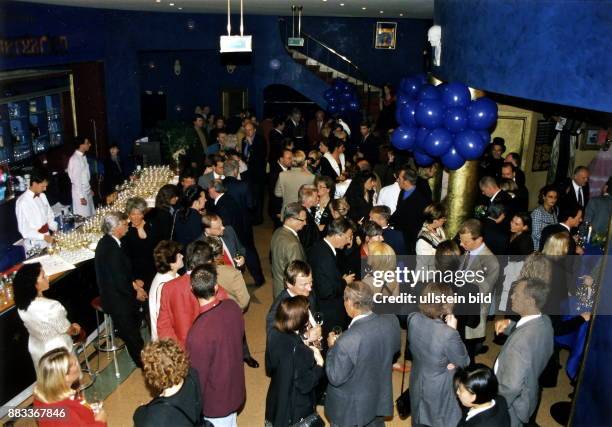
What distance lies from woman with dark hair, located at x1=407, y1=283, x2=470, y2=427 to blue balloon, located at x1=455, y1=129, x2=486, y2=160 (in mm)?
2743

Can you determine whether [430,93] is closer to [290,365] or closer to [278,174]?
[278,174]

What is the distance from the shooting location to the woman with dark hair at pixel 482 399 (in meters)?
2.96

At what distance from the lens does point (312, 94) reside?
15.3 m

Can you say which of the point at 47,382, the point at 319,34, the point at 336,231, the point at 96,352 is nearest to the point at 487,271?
the point at 336,231

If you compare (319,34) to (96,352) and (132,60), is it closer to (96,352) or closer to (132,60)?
(132,60)

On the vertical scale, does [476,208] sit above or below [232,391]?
above

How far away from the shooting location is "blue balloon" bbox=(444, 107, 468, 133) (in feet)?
19.7

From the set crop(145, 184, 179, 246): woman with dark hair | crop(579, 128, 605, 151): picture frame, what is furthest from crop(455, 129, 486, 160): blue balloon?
crop(579, 128, 605, 151): picture frame

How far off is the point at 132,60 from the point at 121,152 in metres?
1.85

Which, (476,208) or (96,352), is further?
(476,208)

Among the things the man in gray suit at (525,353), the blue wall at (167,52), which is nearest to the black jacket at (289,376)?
the man in gray suit at (525,353)

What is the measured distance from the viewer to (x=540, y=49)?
174 inches

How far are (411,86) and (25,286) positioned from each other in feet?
19.6

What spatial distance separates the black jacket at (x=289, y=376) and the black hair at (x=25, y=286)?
186cm
